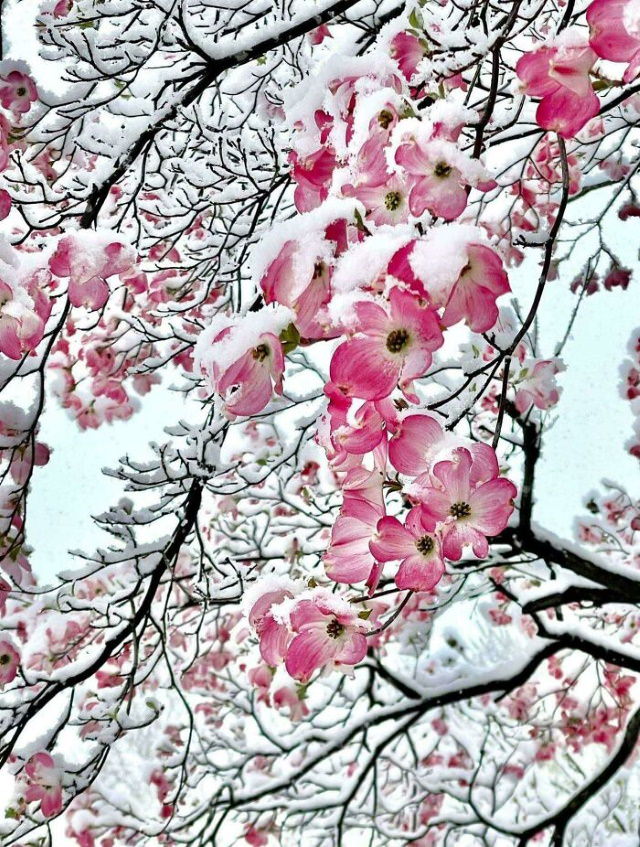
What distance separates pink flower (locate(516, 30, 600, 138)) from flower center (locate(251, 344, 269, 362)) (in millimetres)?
444

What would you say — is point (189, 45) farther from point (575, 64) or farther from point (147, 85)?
point (575, 64)

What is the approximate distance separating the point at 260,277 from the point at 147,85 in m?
1.58

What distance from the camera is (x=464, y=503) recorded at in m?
1.05

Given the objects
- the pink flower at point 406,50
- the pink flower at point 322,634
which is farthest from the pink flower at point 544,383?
the pink flower at point 322,634

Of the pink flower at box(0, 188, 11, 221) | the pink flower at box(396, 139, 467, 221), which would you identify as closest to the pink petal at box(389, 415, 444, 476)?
the pink flower at box(396, 139, 467, 221)

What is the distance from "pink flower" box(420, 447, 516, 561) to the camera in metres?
1.02

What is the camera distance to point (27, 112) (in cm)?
211

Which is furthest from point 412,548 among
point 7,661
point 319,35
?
point 319,35

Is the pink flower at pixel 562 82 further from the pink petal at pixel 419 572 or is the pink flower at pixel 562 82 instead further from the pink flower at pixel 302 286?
the pink petal at pixel 419 572

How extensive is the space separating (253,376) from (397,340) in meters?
0.21

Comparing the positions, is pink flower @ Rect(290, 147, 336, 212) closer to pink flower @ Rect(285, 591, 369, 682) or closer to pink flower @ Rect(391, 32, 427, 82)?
pink flower @ Rect(391, 32, 427, 82)

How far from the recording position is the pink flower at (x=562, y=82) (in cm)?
92

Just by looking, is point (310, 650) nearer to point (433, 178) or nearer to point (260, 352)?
point (260, 352)

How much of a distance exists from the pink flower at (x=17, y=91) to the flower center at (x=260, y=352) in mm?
1493
